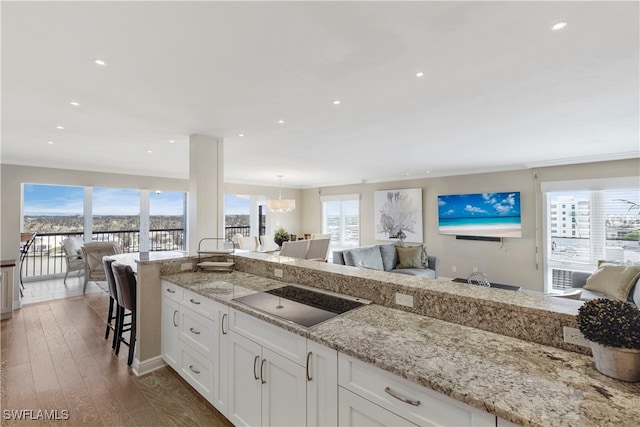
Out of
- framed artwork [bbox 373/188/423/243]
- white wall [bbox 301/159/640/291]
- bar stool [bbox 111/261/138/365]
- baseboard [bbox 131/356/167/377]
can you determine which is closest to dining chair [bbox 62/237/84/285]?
bar stool [bbox 111/261/138/365]

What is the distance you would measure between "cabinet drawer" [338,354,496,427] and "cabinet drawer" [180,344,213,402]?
128 cm

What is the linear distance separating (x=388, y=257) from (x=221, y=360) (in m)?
4.28

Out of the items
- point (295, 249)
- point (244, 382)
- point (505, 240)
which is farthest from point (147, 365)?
point (505, 240)

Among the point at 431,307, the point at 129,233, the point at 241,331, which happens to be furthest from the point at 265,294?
the point at 129,233

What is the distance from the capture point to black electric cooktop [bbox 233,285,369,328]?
1.63m

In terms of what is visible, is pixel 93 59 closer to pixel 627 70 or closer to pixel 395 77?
pixel 395 77

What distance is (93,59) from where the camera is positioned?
1.83m

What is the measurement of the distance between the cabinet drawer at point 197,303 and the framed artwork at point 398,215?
5814 millimetres

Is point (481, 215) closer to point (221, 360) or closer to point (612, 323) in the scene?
point (612, 323)

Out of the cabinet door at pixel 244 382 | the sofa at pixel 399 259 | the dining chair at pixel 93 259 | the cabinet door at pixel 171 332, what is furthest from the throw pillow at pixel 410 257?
the dining chair at pixel 93 259

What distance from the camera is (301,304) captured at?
1.88 metres

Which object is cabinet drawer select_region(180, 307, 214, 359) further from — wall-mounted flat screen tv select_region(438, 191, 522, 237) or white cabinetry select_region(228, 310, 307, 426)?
wall-mounted flat screen tv select_region(438, 191, 522, 237)

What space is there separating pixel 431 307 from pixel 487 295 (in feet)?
0.95

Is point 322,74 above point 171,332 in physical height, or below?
above
